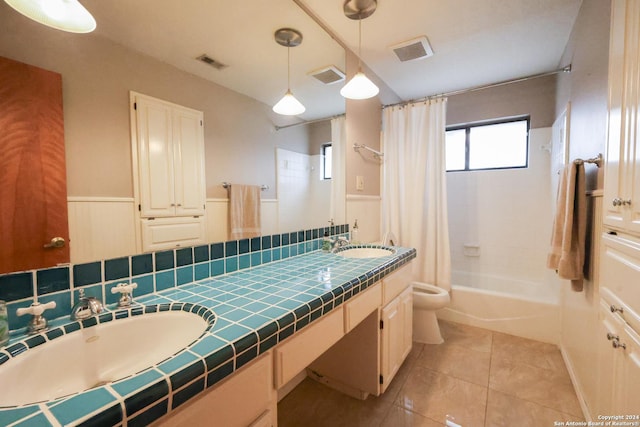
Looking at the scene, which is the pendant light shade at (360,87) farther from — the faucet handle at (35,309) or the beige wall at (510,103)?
the beige wall at (510,103)

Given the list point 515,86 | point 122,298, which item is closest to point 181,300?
point 122,298

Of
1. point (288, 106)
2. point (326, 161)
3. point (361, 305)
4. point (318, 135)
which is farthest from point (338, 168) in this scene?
point (361, 305)

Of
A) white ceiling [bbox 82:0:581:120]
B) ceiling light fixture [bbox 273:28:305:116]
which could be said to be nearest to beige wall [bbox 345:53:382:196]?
white ceiling [bbox 82:0:581:120]

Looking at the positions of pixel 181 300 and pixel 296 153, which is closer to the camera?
pixel 181 300

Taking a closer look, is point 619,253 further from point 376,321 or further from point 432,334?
point 432,334

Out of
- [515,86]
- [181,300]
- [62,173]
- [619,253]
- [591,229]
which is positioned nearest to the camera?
[62,173]

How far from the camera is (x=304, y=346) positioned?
2.89ft

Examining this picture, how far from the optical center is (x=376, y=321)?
1.46 m

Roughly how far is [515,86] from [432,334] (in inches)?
101

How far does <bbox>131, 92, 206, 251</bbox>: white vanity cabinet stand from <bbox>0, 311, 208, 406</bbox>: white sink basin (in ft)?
0.97

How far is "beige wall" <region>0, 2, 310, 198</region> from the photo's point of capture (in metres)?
Answer: 0.71

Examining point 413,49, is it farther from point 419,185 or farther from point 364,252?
point 364,252

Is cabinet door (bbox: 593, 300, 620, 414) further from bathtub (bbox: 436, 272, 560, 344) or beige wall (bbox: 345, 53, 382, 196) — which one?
beige wall (bbox: 345, 53, 382, 196)

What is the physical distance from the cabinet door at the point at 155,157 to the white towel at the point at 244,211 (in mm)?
284
